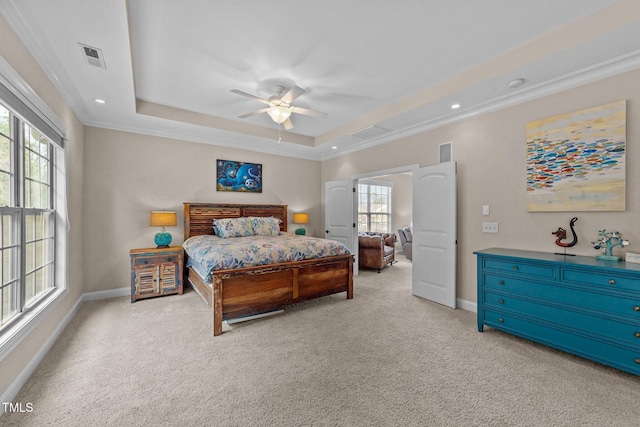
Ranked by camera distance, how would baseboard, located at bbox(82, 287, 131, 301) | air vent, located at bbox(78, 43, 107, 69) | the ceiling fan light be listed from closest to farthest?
air vent, located at bbox(78, 43, 107, 69)
the ceiling fan light
baseboard, located at bbox(82, 287, 131, 301)

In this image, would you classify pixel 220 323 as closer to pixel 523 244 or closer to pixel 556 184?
pixel 523 244

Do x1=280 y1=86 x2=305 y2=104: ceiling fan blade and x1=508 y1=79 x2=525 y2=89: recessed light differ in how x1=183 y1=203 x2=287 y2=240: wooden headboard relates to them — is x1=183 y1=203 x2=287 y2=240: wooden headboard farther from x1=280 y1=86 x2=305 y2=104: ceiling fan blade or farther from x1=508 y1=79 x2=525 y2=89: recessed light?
x1=508 y1=79 x2=525 y2=89: recessed light

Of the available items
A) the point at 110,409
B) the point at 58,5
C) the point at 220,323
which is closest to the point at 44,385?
the point at 110,409

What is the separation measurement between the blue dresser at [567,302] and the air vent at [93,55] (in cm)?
410

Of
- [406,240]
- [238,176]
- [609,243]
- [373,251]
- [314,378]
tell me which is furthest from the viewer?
[406,240]

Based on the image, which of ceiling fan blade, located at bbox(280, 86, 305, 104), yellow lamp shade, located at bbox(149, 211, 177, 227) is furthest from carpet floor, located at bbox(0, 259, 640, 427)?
ceiling fan blade, located at bbox(280, 86, 305, 104)

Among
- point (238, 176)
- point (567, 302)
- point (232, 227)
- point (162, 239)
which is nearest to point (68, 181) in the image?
point (162, 239)

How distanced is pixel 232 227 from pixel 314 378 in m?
3.03

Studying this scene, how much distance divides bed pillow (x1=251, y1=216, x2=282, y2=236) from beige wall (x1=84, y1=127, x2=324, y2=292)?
2.52ft

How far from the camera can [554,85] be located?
278 cm

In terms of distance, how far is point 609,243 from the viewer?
239 centimetres

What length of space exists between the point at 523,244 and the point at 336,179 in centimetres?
363

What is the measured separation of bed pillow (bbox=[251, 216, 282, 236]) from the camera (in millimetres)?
4746

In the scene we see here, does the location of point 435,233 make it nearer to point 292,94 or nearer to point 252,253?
point 252,253
